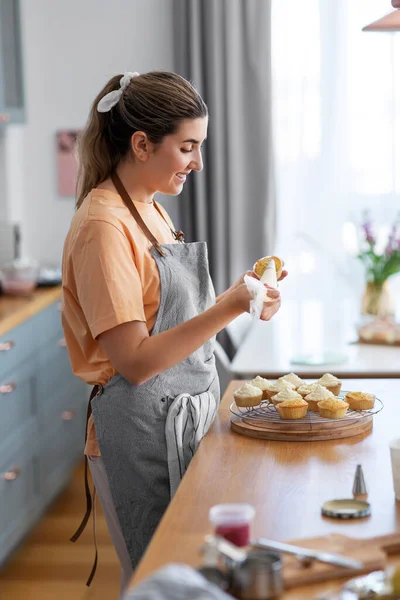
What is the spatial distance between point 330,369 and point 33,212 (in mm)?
2325

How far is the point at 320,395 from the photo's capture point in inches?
78.8

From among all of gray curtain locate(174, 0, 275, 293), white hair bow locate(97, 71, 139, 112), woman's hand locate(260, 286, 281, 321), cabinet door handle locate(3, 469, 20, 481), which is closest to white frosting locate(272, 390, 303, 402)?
woman's hand locate(260, 286, 281, 321)

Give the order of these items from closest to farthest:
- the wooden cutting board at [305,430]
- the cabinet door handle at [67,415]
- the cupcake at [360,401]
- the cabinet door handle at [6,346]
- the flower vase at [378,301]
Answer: the wooden cutting board at [305,430], the cupcake at [360,401], the cabinet door handle at [6,346], the flower vase at [378,301], the cabinet door handle at [67,415]

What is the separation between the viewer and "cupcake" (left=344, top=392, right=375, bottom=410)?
202 cm

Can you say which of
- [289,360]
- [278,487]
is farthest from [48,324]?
[278,487]

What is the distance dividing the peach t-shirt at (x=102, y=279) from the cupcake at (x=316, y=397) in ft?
1.30

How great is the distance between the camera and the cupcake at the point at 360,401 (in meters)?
2.02

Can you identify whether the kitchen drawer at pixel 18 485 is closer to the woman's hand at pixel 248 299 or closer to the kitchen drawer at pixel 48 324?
the kitchen drawer at pixel 48 324

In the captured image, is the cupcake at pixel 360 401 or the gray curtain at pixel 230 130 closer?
the cupcake at pixel 360 401

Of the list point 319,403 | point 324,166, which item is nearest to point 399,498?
point 319,403

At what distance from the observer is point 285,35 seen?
14.2 ft

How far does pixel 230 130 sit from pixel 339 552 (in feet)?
10.7

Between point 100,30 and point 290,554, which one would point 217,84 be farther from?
point 290,554

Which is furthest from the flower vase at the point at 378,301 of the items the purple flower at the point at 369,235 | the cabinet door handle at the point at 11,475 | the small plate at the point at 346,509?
the small plate at the point at 346,509
